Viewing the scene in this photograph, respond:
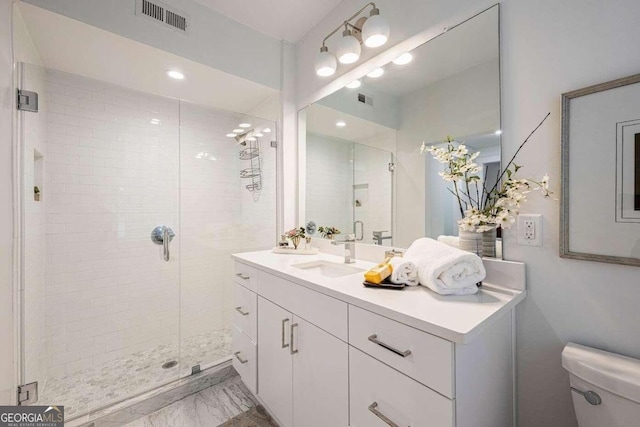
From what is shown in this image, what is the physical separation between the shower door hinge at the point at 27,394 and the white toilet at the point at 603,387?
2518 mm

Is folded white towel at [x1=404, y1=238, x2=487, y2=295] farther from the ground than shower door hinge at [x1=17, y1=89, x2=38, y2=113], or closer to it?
closer to it

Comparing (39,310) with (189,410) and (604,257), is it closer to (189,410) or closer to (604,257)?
(189,410)

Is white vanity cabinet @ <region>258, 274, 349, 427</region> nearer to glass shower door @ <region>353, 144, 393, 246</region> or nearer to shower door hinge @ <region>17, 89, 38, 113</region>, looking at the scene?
glass shower door @ <region>353, 144, 393, 246</region>

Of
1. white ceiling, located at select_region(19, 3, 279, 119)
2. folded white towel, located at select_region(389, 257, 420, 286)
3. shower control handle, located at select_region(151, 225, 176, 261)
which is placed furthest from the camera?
shower control handle, located at select_region(151, 225, 176, 261)

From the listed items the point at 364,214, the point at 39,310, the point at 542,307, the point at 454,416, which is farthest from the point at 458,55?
the point at 39,310

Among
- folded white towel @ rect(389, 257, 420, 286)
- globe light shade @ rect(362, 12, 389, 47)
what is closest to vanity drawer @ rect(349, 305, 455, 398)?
folded white towel @ rect(389, 257, 420, 286)

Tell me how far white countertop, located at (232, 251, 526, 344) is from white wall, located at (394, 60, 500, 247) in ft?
1.38

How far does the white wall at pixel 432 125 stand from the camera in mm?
1196

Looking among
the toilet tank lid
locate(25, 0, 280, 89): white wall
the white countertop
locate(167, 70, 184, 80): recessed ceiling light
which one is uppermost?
locate(25, 0, 280, 89): white wall

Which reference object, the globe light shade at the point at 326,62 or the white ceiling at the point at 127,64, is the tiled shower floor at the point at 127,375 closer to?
the white ceiling at the point at 127,64

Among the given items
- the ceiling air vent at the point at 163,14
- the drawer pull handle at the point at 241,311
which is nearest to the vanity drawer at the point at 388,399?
the drawer pull handle at the point at 241,311

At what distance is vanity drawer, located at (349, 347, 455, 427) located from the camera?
0.76 m

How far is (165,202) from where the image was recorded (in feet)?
7.75

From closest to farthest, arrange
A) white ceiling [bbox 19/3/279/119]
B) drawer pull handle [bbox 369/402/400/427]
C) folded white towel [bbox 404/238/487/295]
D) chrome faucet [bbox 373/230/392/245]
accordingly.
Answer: drawer pull handle [bbox 369/402/400/427], folded white towel [bbox 404/238/487/295], white ceiling [bbox 19/3/279/119], chrome faucet [bbox 373/230/392/245]
